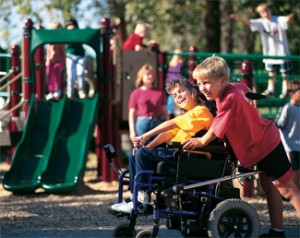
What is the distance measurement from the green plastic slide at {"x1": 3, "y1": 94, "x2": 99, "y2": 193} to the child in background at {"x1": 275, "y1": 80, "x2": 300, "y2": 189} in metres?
2.71

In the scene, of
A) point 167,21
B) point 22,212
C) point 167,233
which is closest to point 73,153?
point 22,212

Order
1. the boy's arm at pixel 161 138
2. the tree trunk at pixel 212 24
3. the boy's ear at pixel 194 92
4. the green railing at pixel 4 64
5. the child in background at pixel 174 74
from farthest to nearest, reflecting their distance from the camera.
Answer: the tree trunk at pixel 212 24 < the green railing at pixel 4 64 < the child in background at pixel 174 74 < the boy's ear at pixel 194 92 < the boy's arm at pixel 161 138

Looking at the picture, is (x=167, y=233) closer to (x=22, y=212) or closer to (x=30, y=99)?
(x=22, y=212)

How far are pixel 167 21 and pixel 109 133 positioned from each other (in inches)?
634

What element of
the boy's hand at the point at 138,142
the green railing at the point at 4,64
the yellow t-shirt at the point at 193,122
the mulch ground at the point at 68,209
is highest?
the green railing at the point at 4,64

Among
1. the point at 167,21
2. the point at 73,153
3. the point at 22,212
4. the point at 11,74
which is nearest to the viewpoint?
the point at 22,212

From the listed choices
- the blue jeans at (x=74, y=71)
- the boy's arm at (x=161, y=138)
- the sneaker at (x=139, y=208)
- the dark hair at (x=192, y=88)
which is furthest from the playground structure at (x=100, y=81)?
the sneaker at (x=139, y=208)

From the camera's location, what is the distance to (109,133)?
12492 millimetres

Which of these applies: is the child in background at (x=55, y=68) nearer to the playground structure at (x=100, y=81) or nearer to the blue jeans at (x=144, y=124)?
the playground structure at (x=100, y=81)

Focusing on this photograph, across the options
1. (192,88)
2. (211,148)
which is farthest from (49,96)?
(211,148)

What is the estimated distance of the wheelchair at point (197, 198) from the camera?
672 cm

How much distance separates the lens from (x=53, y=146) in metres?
11.8

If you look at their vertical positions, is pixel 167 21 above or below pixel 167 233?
above

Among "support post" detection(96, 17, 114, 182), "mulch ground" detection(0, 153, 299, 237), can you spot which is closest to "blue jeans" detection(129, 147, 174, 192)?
"mulch ground" detection(0, 153, 299, 237)
